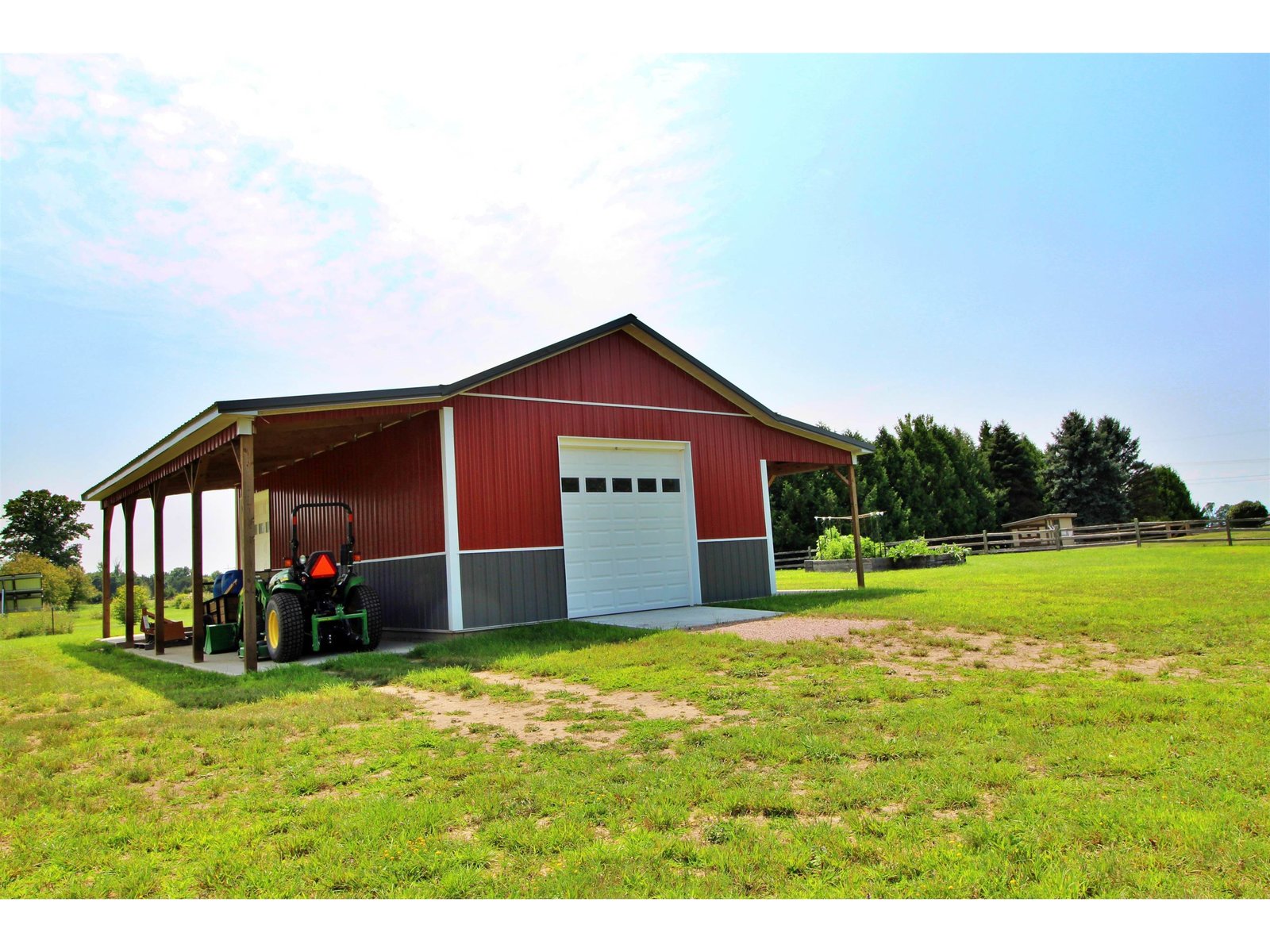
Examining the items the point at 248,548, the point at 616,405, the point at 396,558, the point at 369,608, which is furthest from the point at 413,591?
the point at 616,405

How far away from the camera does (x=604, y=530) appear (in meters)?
13.0

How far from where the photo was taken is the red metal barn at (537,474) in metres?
11.1

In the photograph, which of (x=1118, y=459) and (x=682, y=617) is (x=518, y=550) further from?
(x=1118, y=459)

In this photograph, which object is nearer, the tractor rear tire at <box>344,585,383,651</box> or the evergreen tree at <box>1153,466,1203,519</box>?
the tractor rear tire at <box>344,585,383,651</box>

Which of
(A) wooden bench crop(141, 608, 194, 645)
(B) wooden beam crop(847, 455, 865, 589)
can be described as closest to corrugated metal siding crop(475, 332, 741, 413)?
(B) wooden beam crop(847, 455, 865, 589)

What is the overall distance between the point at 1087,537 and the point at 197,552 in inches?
1229

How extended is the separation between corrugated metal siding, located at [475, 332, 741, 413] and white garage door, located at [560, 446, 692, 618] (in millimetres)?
895

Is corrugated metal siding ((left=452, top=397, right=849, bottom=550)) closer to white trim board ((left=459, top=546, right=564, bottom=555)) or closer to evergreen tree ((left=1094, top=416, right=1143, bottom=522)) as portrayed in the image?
white trim board ((left=459, top=546, right=564, bottom=555))

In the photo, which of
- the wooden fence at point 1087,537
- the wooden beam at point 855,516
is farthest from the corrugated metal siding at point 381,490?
the wooden fence at point 1087,537

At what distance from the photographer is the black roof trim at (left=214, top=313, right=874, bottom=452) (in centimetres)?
923

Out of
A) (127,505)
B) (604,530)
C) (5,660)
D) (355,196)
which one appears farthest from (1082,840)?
(127,505)

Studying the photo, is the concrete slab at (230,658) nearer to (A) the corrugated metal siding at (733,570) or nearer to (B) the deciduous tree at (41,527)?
(A) the corrugated metal siding at (733,570)

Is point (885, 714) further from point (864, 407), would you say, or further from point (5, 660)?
point (864, 407)

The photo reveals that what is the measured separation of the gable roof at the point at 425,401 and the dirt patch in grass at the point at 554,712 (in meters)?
3.95
